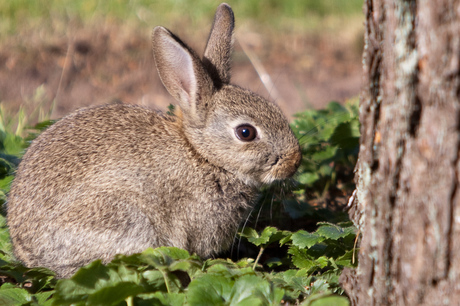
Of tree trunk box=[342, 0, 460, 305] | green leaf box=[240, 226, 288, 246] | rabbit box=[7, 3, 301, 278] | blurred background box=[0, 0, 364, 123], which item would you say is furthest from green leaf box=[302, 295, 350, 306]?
blurred background box=[0, 0, 364, 123]

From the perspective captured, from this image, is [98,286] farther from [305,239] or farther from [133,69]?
[133,69]

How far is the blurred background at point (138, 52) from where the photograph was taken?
26.5 ft

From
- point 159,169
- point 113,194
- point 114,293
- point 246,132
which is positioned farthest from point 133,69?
point 114,293

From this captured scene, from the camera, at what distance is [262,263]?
4078 millimetres

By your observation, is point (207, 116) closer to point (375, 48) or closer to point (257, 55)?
point (375, 48)

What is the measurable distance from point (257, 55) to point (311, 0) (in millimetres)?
2312

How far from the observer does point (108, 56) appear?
8.80m

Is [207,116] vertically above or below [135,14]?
below

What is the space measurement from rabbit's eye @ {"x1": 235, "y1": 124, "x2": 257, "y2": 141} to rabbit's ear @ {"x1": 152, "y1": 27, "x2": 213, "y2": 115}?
1.24ft

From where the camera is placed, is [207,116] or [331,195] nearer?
[207,116]

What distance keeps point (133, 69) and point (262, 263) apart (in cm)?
560

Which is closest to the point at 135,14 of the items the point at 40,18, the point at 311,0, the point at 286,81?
the point at 40,18

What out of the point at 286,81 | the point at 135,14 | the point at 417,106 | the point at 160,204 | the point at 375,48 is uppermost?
the point at 135,14

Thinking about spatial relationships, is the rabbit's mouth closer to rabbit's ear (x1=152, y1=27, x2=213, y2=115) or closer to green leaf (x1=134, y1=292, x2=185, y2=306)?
rabbit's ear (x1=152, y1=27, x2=213, y2=115)
